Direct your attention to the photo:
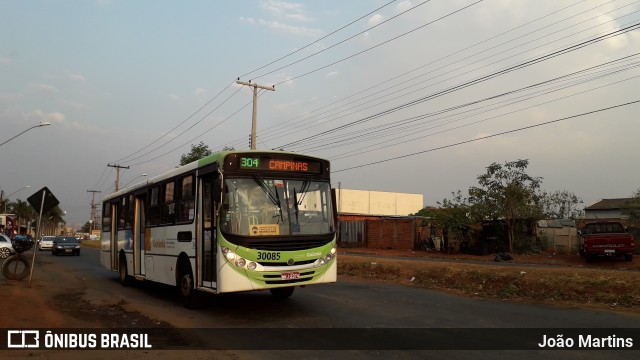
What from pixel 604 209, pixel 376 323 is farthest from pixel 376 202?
pixel 376 323

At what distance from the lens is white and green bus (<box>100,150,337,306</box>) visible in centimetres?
966

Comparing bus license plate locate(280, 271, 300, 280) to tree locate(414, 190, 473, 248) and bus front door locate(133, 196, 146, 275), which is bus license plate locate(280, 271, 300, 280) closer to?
bus front door locate(133, 196, 146, 275)

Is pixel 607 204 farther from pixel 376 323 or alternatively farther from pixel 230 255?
pixel 230 255

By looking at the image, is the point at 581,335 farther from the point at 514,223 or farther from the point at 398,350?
the point at 514,223

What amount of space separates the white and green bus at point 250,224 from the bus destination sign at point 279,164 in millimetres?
21

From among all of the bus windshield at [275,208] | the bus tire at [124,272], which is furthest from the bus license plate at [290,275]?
the bus tire at [124,272]

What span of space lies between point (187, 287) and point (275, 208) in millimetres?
3065

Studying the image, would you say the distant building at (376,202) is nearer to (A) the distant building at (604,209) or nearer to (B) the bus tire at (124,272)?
(A) the distant building at (604,209)

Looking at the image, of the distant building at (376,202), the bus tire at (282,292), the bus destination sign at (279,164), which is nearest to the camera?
the bus destination sign at (279,164)

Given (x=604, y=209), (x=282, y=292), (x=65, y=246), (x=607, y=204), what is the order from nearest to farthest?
(x=282, y=292) < (x=65, y=246) < (x=604, y=209) < (x=607, y=204)

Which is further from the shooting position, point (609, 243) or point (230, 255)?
point (609, 243)

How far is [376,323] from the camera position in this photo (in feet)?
31.0

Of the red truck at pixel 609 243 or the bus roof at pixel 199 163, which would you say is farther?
the red truck at pixel 609 243

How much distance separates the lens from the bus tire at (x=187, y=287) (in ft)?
36.8
